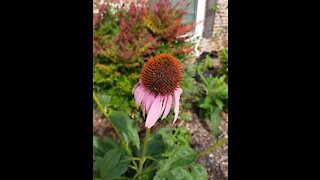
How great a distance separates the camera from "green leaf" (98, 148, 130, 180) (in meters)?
0.60

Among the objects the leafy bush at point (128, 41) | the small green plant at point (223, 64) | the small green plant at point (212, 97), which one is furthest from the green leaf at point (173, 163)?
the small green plant at point (223, 64)

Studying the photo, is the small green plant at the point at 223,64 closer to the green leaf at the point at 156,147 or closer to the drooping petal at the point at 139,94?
the green leaf at the point at 156,147

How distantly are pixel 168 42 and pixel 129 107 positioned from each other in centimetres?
42

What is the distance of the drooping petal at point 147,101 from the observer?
438mm

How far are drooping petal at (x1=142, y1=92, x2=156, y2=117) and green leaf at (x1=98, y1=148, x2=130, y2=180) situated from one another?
9.2 inches

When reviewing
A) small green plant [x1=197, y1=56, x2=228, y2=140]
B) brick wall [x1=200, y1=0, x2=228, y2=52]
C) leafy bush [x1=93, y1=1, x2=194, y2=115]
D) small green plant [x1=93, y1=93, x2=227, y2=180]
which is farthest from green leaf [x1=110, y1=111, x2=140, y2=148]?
brick wall [x1=200, y1=0, x2=228, y2=52]
